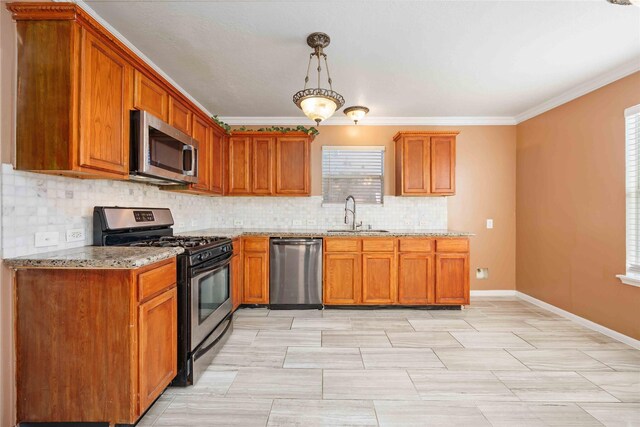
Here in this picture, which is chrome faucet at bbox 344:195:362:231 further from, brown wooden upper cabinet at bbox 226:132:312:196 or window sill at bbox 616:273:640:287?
window sill at bbox 616:273:640:287

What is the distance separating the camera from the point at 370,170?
4.47m

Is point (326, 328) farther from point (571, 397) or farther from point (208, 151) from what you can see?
point (208, 151)

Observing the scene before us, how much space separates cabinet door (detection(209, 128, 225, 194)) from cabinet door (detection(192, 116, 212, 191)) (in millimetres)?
96

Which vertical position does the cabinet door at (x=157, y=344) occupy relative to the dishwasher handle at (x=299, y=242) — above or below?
below

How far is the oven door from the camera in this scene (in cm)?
218

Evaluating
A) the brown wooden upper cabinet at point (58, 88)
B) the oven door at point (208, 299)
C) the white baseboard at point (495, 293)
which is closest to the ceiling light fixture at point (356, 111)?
the oven door at point (208, 299)

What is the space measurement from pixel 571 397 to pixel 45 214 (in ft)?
11.5

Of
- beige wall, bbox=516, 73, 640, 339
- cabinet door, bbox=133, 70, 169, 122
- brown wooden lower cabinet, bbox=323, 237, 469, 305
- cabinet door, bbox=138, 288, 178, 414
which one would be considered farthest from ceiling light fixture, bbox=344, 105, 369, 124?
cabinet door, bbox=138, 288, 178, 414

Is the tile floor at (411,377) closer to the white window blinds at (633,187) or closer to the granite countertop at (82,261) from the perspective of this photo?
the white window blinds at (633,187)

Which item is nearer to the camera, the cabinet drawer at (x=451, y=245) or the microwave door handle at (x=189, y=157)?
the microwave door handle at (x=189, y=157)

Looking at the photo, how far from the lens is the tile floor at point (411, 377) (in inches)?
71.3

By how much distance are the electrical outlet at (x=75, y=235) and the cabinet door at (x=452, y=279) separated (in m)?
3.49

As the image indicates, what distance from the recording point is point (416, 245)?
3.73 m

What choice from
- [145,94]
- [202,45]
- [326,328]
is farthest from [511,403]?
[202,45]
